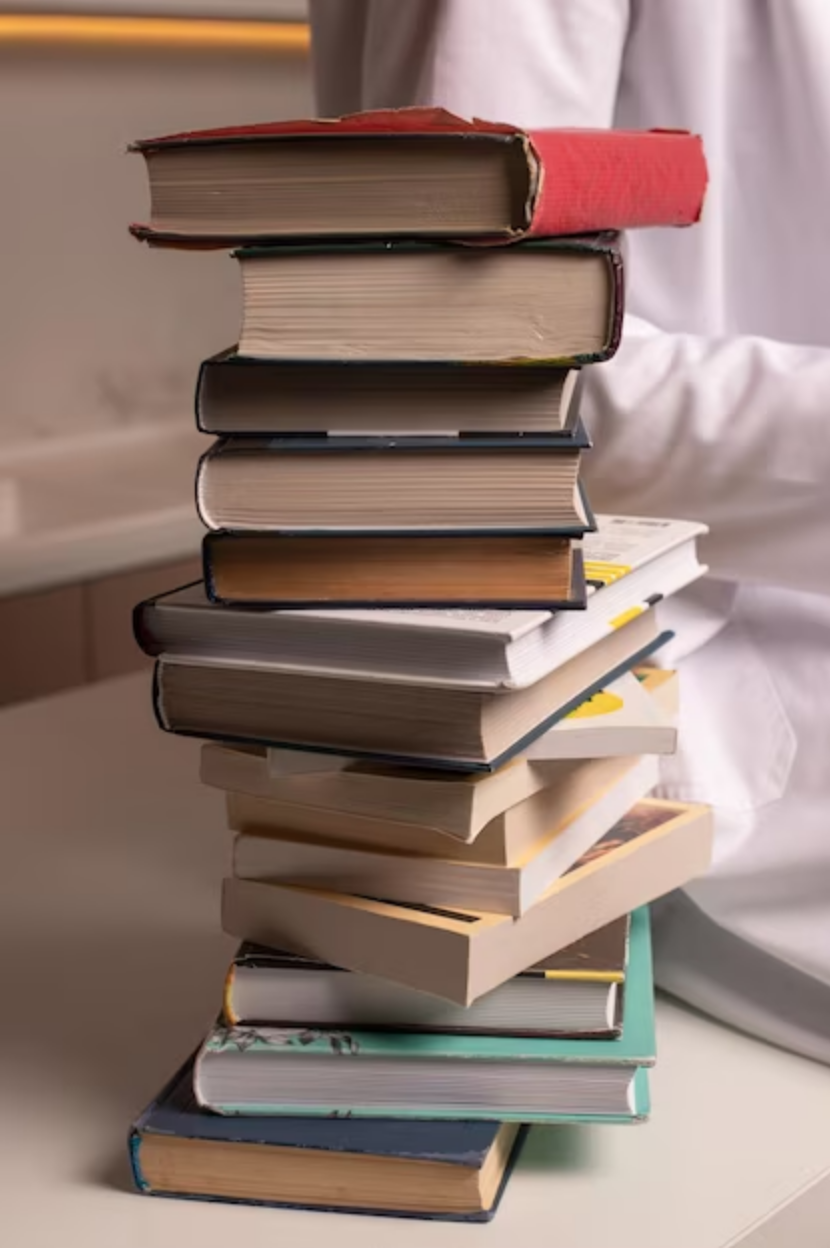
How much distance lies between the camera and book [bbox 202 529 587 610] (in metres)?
0.64

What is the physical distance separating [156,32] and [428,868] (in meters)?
1.59

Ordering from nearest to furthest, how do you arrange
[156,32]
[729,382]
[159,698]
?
[159,698] < [729,382] < [156,32]

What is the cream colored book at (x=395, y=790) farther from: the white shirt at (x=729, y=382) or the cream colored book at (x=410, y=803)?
the white shirt at (x=729, y=382)

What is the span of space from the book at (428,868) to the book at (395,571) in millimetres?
87

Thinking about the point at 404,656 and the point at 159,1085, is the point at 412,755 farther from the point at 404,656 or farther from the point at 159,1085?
the point at 159,1085

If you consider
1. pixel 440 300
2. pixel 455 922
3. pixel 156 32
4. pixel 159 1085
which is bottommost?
pixel 159 1085

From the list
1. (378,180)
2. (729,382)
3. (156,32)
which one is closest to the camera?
(378,180)

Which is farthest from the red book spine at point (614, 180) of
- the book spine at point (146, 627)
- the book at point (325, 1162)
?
the book at point (325, 1162)

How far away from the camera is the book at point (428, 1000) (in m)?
0.67

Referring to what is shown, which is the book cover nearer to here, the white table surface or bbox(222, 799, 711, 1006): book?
bbox(222, 799, 711, 1006): book

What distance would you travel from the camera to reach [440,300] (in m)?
0.60

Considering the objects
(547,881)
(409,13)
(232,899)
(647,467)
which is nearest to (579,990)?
(547,881)

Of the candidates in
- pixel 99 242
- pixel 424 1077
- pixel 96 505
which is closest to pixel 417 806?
pixel 424 1077

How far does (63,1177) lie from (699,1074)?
0.93 feet
